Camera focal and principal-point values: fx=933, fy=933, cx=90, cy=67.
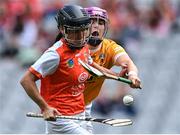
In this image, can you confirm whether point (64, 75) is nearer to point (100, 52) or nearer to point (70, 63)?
point (70, 63)

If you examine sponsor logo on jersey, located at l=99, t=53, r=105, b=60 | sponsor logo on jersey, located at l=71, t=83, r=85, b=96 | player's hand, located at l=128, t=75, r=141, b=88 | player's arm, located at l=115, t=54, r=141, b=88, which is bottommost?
sponsor logo on jersey, located at l=71, t=83, r=85, b=96

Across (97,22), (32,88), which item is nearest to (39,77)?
(32,88)

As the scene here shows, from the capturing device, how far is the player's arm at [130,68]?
7.83m

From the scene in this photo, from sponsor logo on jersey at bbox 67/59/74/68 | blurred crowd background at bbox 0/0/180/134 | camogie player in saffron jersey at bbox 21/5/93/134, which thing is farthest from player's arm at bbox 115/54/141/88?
blurred crowd background at bbox 0/0/180/134

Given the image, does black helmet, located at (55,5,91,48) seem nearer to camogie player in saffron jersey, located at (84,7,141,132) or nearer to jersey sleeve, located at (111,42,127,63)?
camogie player in saffron jersey, located at (84,7,141,132)

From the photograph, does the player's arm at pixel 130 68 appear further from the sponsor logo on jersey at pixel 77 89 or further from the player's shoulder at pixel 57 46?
the player's shoulder at pixel 57 46

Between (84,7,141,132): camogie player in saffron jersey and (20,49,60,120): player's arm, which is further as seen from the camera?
(84,7,141,132): camogie player in saffron jersey

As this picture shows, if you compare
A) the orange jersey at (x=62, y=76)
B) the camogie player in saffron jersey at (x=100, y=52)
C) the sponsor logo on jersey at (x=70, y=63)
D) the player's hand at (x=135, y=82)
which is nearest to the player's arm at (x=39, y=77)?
the orange jersey at (x=62, y=76)

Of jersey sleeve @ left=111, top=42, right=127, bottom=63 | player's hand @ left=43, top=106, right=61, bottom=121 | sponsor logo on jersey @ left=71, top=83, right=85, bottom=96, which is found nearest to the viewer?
player's hand @ left=43, top=106, right=61, bottom=121

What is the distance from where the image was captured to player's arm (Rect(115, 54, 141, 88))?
7832mm

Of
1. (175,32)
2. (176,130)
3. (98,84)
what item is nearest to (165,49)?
(175,32)

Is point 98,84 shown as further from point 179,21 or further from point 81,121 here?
point 179,21

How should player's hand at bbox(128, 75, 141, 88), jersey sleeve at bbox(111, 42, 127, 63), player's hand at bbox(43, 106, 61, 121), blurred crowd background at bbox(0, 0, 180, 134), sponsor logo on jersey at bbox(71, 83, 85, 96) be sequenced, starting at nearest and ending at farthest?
player's hand at bbox(43, 106, 61, 121)
player's hand at bbox(128, 75, 141, 88)
sponsor logo on jersey at bbox(71, 83, 85, 96)
jersey sleeve at bbox(111, 42, 127, 63)
blurred crowd background at bbox(0, 0, 180, 134)

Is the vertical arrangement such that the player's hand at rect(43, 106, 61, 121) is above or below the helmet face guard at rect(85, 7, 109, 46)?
below
